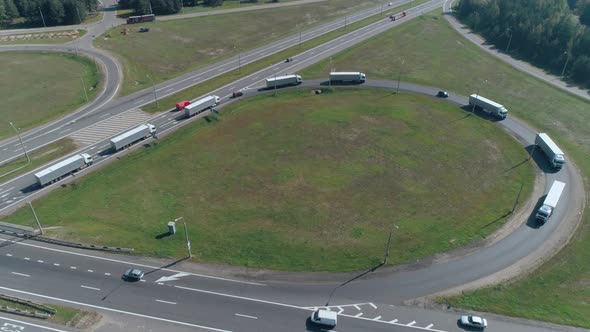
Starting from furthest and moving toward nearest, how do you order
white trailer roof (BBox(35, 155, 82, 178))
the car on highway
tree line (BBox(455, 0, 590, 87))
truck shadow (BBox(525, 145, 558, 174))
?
1. tree line (BBox(455, 0, 590, 87))
2. truck shadow (BBox(525, 145, 558, 174))
3. white trailer roof (BBox(35, 155, 82, 178))
4. the car on highway

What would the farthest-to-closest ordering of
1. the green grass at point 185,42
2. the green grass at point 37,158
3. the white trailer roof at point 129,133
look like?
the green grass at point 185,42, the white trailer roof at point 129,133, the green grass at point 37,158

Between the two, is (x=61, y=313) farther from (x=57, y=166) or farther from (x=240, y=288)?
(x=57, y=166)

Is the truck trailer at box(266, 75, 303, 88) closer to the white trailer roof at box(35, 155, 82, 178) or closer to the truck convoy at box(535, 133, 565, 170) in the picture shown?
the white trailer roof at box(35, 155, 82, 178)

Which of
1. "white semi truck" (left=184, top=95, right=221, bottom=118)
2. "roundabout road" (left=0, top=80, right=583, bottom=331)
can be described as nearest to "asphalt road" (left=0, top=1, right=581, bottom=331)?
"roundabout road" (left=0, top=80, right=583, bottom=331)

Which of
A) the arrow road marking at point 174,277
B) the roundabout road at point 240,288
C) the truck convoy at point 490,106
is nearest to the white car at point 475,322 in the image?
the roundabout road at point 240,288

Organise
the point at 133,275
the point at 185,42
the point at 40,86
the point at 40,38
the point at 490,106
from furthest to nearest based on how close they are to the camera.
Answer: the point at 40,38 → the point at 185,42 → the point at 40,86 → the point at 490,106 → the point at 133,275

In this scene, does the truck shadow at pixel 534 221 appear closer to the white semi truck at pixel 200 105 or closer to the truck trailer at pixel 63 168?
the white semi truck at pixel 200 105

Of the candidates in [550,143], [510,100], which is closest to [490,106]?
[510,100]
